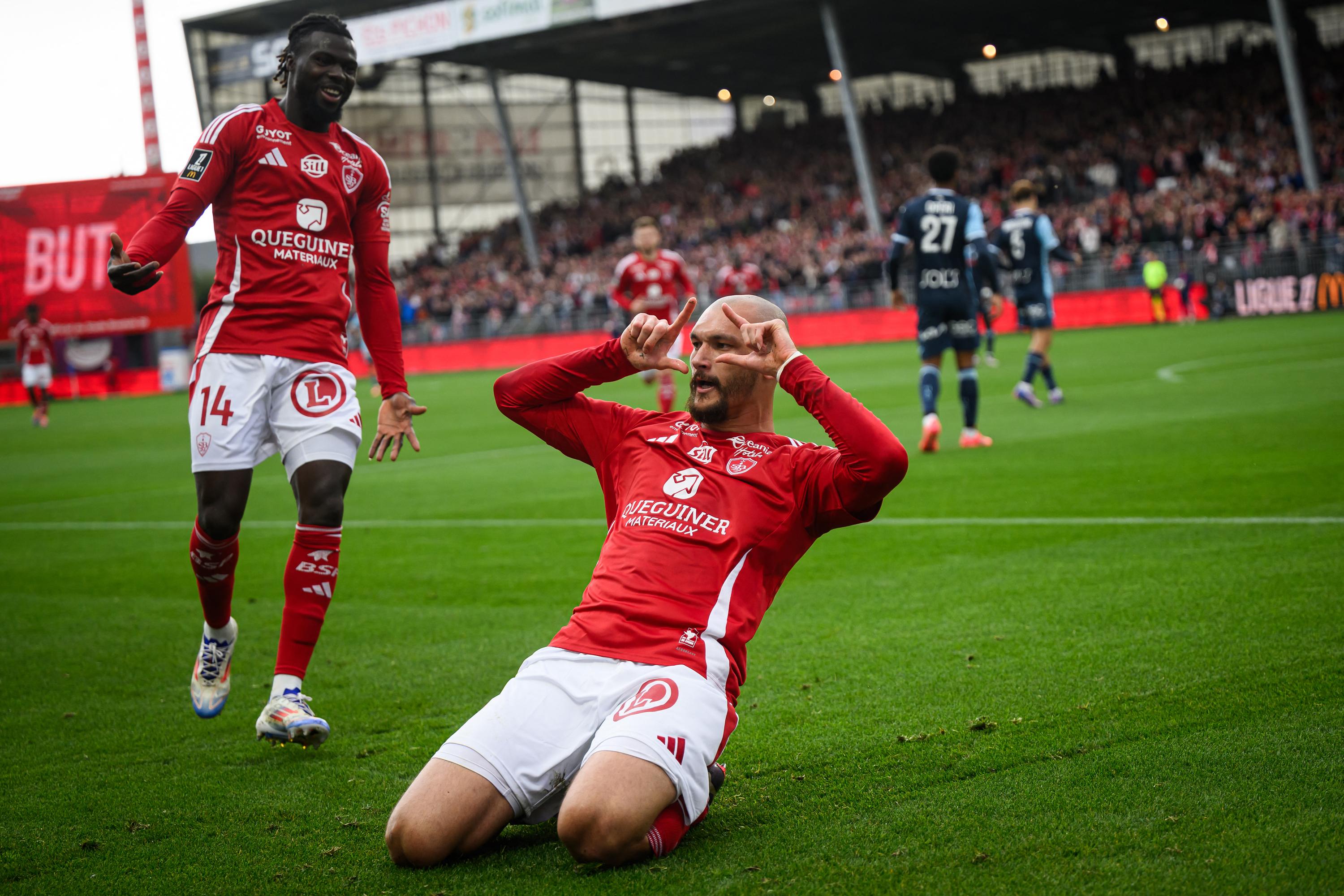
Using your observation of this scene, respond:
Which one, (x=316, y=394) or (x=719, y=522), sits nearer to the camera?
(x=719, y=522)

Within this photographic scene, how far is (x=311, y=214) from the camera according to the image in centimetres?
496

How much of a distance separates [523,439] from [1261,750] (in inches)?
506

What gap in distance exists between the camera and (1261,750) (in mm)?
3574

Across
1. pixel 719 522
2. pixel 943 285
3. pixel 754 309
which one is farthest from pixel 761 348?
pixel 943 285

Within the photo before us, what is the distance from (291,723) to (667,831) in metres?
1.56

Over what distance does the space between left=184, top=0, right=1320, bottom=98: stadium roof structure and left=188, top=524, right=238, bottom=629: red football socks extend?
38.3m

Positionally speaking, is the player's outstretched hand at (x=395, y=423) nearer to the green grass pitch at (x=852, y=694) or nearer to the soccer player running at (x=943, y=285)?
the green grass pitch at (x=852, y=694)

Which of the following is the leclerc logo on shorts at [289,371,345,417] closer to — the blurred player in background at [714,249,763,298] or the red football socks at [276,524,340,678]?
the red football socks at [276,524,340,678]

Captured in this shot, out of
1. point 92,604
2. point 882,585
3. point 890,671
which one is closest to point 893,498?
point 882,585

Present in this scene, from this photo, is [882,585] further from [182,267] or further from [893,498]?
[182,267]

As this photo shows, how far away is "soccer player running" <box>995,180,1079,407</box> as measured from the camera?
14297 mm

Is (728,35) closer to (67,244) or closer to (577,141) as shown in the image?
(577,141)

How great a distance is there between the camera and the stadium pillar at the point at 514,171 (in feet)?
153

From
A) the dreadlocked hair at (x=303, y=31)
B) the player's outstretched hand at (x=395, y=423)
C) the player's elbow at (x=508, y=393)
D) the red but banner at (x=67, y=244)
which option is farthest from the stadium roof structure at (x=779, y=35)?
the player's elbow at (x=508, y=393)
